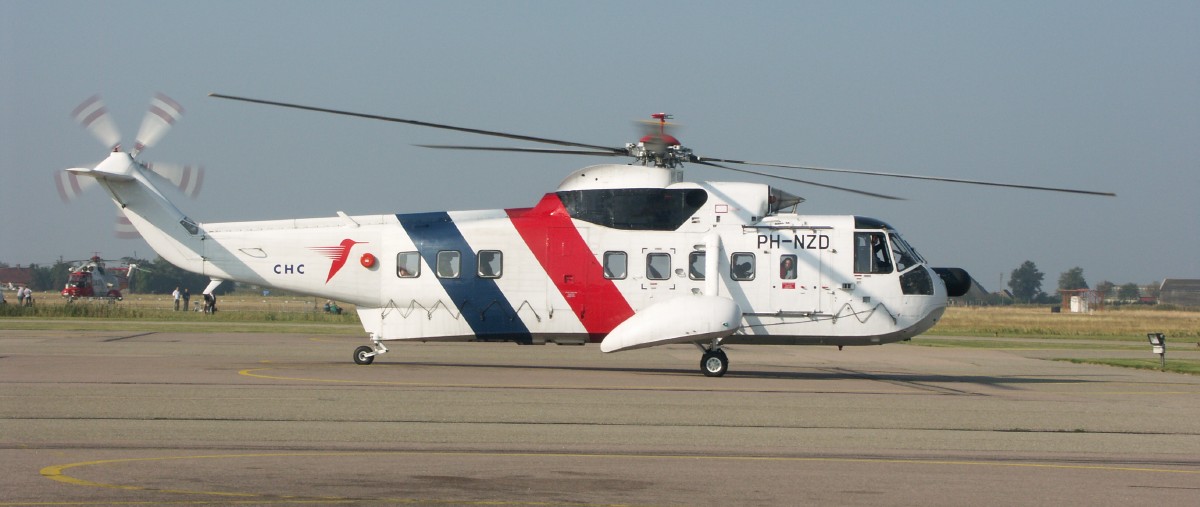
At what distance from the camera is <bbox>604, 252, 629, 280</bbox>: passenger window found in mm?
21984

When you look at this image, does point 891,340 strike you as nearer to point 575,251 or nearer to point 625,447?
point 575,251

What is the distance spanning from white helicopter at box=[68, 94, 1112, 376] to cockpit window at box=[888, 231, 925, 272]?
0.03 m

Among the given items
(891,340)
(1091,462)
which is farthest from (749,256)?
(1091,462)

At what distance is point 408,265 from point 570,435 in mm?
10486

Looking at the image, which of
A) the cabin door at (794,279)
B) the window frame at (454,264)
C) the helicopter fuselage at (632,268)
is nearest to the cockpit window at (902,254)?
the helicopter fuselage at (632,268)

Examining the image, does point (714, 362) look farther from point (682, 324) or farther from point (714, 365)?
point (682, 324)

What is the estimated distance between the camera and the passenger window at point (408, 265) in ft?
73.4

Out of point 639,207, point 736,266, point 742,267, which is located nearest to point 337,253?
point 639,207

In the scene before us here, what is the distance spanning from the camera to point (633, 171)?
2177cm

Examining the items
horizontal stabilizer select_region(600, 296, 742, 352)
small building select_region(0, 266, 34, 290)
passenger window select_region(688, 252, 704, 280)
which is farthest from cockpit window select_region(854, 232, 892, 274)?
small building select_region(0, 266, 34, 290)

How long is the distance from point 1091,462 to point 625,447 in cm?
489

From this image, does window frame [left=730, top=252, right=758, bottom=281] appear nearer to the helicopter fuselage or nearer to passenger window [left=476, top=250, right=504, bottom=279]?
the helicopter fuselage

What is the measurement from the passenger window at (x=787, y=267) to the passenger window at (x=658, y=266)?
7.33ft

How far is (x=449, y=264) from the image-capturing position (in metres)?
22.3
